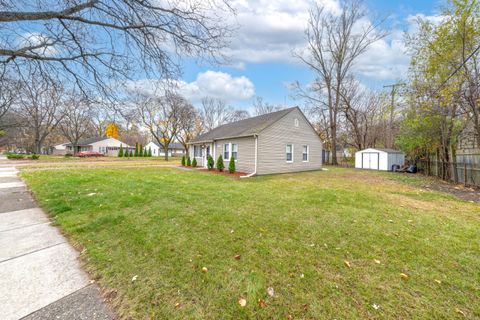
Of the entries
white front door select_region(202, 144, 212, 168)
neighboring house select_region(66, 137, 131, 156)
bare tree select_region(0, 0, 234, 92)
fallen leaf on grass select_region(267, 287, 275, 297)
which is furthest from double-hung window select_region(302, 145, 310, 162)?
neighboring house select_region(66, 137, 131, 156)

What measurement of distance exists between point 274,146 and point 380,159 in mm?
10906

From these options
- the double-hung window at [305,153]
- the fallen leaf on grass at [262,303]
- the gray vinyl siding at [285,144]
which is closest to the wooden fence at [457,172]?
the gray vinyl siding at [285,144]

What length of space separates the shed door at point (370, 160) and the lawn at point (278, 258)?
1367cm

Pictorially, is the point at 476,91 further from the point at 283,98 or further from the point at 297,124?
the point at 283,98

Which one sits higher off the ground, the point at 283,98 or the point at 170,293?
the point at 283,98

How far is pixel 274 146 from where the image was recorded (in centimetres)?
1287

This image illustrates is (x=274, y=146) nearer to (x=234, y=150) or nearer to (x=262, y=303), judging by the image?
(x=234, y=150)

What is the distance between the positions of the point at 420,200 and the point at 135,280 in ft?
26.5

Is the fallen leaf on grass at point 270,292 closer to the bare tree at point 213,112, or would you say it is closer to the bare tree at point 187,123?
the bare tree at point 187,123

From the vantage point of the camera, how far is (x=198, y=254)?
280 centimetres

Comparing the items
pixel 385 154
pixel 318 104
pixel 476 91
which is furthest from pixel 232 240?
pixel 318 104

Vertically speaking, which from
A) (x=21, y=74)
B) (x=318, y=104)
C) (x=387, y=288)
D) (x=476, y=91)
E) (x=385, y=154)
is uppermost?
(x=318, y=104)

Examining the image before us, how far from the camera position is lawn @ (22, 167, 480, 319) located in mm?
1933

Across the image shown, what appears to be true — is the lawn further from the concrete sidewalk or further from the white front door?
the white front door
